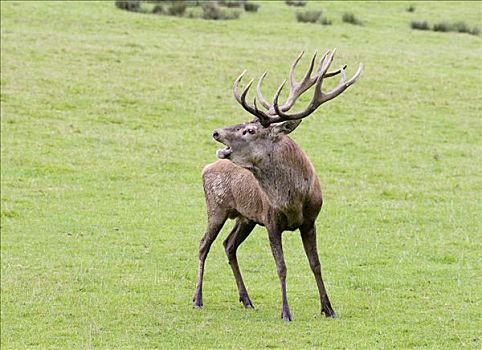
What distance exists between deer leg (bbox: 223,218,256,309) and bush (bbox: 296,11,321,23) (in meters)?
29.7

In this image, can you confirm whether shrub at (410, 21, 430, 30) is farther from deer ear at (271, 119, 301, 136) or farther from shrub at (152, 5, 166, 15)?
deer ear at (271, 119, 301, 136)

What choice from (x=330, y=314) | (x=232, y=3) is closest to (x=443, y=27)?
(x=232, y=3)

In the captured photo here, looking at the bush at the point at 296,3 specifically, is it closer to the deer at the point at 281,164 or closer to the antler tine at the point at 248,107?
the deer at the point at 281,164

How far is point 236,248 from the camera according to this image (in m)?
13.5

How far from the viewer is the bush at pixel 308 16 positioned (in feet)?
139

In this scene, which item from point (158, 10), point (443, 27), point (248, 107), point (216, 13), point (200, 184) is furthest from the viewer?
point (443, 27)

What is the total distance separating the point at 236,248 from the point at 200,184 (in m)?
8.72

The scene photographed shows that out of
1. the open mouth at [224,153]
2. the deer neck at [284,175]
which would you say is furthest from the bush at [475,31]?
the open mouth at [224,153]

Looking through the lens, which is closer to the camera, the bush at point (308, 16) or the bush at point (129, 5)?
the bush at point (129, 5)

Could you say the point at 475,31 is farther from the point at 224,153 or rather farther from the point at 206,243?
the point at 224,153

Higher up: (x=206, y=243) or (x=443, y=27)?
(x=206, y=243)

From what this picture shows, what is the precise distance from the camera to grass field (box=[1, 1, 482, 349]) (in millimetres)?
12539

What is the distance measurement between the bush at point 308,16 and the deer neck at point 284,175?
3107 centimetres

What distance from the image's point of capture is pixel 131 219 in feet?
62.7
